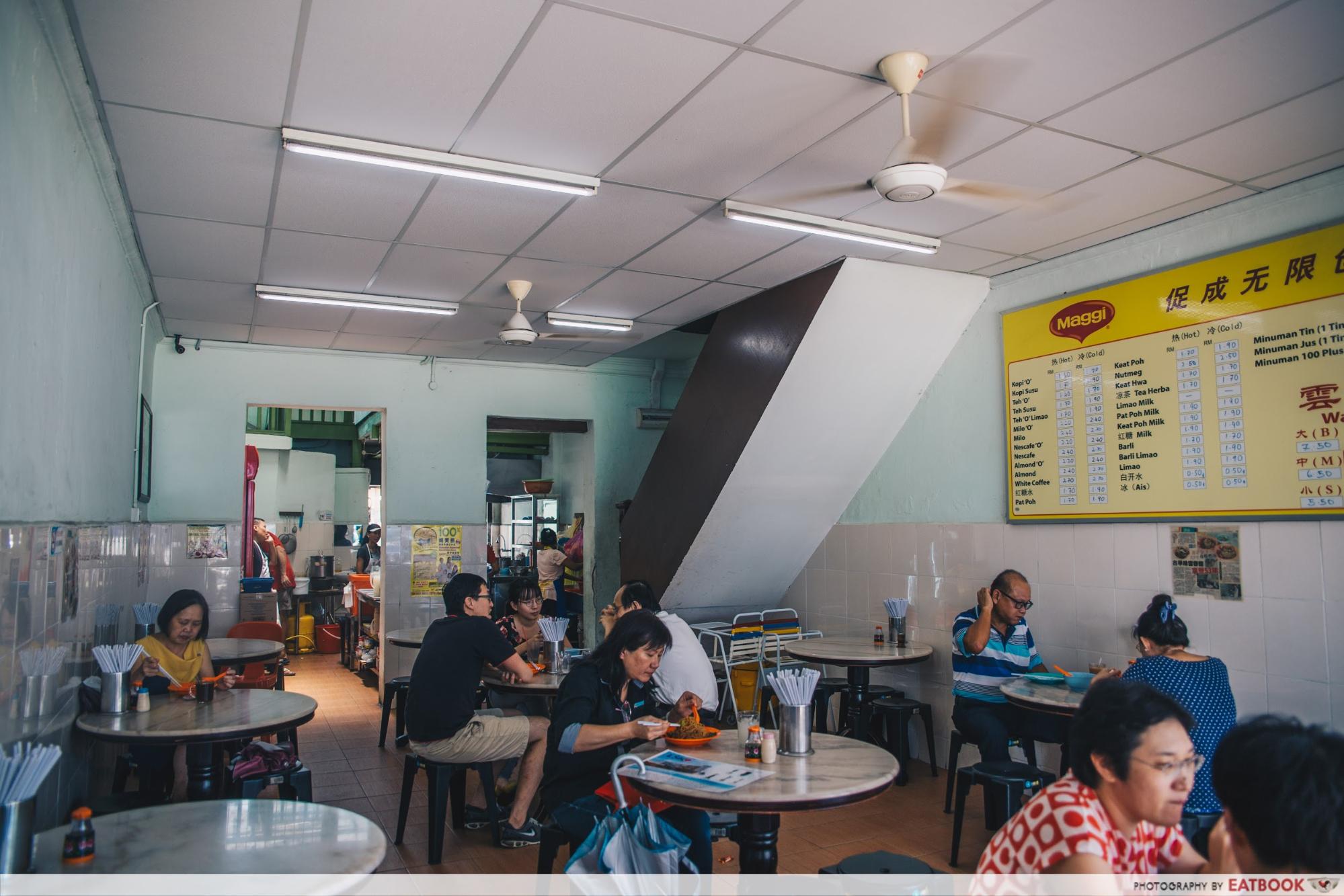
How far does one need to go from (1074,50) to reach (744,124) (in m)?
1.13

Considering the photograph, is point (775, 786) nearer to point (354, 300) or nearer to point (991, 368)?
point (991, 368)

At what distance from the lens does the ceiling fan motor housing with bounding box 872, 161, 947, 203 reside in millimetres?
3135

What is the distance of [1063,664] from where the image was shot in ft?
16.1

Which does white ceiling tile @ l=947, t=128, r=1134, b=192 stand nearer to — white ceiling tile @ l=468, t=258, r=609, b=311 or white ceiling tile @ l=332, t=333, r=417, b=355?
white ceiling tile @ l=468, t=258, r=609, b=311

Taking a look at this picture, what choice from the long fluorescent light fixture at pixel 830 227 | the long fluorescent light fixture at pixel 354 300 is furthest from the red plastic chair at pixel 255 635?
the long fluorescent light fixture at pixel 830 227

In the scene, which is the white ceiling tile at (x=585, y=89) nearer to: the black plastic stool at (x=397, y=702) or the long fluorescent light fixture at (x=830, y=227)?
the long fluorescent light fixture at (x=830, y=227)

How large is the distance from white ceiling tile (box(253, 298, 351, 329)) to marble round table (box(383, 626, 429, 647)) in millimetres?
2262

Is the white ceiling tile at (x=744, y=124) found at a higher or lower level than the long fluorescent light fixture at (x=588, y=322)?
higher

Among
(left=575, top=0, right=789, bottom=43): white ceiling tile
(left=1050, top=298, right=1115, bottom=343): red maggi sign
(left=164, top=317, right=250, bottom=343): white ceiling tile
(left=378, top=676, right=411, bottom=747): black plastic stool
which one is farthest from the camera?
(left=164, top=317, right=250, bottom=343): white ceiling tile

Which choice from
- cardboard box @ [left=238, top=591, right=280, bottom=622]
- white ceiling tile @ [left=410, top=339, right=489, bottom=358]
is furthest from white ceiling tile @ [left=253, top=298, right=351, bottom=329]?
cardboard box @ [left=238, top=591, right=280, bottom=622]

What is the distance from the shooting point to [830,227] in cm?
441

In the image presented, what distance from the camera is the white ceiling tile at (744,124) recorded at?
301 centimetres

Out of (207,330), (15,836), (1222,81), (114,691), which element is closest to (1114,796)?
(15,836)

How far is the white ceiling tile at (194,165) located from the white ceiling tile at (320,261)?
0.32 m
